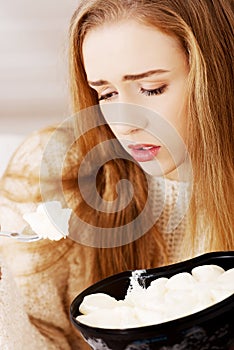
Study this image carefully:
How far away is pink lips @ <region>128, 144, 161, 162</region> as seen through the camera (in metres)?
0.99

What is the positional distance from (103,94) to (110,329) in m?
0.41

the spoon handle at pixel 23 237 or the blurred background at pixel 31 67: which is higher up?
the blurred background at pixel 31 67

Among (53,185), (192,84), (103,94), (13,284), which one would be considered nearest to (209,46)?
(192,84)

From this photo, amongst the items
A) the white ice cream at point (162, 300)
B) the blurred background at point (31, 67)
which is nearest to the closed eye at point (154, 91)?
the blurred background at point (31, 67)

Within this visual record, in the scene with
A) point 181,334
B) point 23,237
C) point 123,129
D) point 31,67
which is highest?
point 31,67

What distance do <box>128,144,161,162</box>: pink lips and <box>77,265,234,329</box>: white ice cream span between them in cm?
28

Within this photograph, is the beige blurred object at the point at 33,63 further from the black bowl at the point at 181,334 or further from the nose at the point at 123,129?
the black bowl at the point at 181,334

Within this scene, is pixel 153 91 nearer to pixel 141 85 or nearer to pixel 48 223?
pixel 141 85

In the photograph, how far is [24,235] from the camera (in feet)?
3.44

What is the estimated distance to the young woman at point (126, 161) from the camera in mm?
919

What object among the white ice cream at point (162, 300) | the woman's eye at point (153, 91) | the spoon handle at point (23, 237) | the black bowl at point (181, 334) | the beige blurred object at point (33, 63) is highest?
the beige blurred object at point (33, 63)

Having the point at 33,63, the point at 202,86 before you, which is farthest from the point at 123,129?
Answer: the point at 33,63

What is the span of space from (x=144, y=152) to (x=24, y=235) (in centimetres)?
22

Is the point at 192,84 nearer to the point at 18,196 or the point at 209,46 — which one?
the point at 209,46
